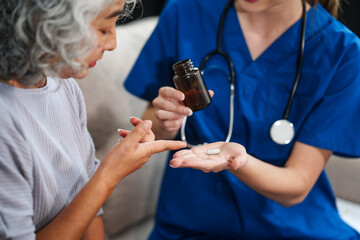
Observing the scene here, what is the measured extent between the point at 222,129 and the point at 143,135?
36 centimetres

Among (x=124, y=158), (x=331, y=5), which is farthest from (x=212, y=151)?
(x=331, y=5)

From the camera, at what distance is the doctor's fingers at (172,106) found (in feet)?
2.55

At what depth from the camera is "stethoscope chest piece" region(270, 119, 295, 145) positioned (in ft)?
2.90

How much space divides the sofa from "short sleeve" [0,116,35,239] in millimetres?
377

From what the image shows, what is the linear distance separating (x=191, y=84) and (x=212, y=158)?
14cm

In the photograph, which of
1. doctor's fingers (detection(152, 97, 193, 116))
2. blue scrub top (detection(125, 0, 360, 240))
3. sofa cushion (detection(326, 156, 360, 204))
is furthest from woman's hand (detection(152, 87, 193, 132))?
sofa cushion (detection(326, 156, 360, 204))

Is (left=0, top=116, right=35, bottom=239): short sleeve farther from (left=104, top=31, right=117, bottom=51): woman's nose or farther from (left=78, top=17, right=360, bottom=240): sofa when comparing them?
(left=78, top=17, right=360, bottom=240): sofa

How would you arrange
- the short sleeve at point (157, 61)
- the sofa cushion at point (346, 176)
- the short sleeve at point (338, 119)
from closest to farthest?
1. the short sleeve at point (338, 119)
2. the short sleeve at point (157, 61)
3. the sofa cushion at point (346, 176)

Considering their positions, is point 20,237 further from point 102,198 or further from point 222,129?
point 222,129

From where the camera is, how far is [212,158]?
2.34ft

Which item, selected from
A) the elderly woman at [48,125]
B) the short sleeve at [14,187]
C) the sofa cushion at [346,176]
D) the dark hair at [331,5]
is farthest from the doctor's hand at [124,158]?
the sofa cushion at [346,176]

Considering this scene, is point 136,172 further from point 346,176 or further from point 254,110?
point 346,176

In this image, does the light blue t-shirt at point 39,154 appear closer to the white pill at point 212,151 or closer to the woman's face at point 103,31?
the woman's face at point 103,31

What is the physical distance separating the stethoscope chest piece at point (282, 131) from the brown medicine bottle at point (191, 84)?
220 millimetres
